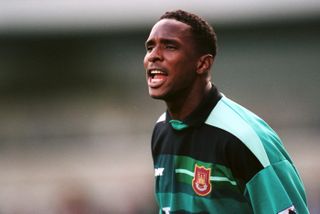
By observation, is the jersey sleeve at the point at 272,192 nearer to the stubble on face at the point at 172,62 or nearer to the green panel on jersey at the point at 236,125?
the green panel on jersey at the point at 236,125

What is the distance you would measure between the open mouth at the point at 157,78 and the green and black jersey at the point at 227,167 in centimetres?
22

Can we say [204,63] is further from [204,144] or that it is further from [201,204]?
[201,204]

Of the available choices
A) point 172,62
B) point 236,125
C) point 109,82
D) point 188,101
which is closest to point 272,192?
point 236,125

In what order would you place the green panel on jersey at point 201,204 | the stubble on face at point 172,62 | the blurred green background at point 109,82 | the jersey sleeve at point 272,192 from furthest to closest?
the blurred green background at point 109,82
the stubble on face at point 172,62
the green panel on jersey at point 201,204
the jersey sleeve at point 272,192

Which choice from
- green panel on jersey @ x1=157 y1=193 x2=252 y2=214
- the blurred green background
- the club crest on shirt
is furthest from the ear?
the blurred green background

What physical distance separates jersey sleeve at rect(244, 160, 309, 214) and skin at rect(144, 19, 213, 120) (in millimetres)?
572

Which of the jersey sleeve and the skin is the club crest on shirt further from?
the skin

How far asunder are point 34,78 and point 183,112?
43.1 ft

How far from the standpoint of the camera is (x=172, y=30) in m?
4.14

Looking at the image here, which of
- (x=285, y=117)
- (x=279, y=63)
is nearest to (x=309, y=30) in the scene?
(x=279, y=63)

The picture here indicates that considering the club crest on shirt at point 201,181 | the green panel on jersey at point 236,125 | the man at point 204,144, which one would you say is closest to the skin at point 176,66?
the man at point 204,144

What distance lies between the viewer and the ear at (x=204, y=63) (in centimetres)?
418

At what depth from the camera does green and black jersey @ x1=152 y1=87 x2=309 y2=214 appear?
3.79m

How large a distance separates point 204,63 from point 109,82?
41.0 ft
